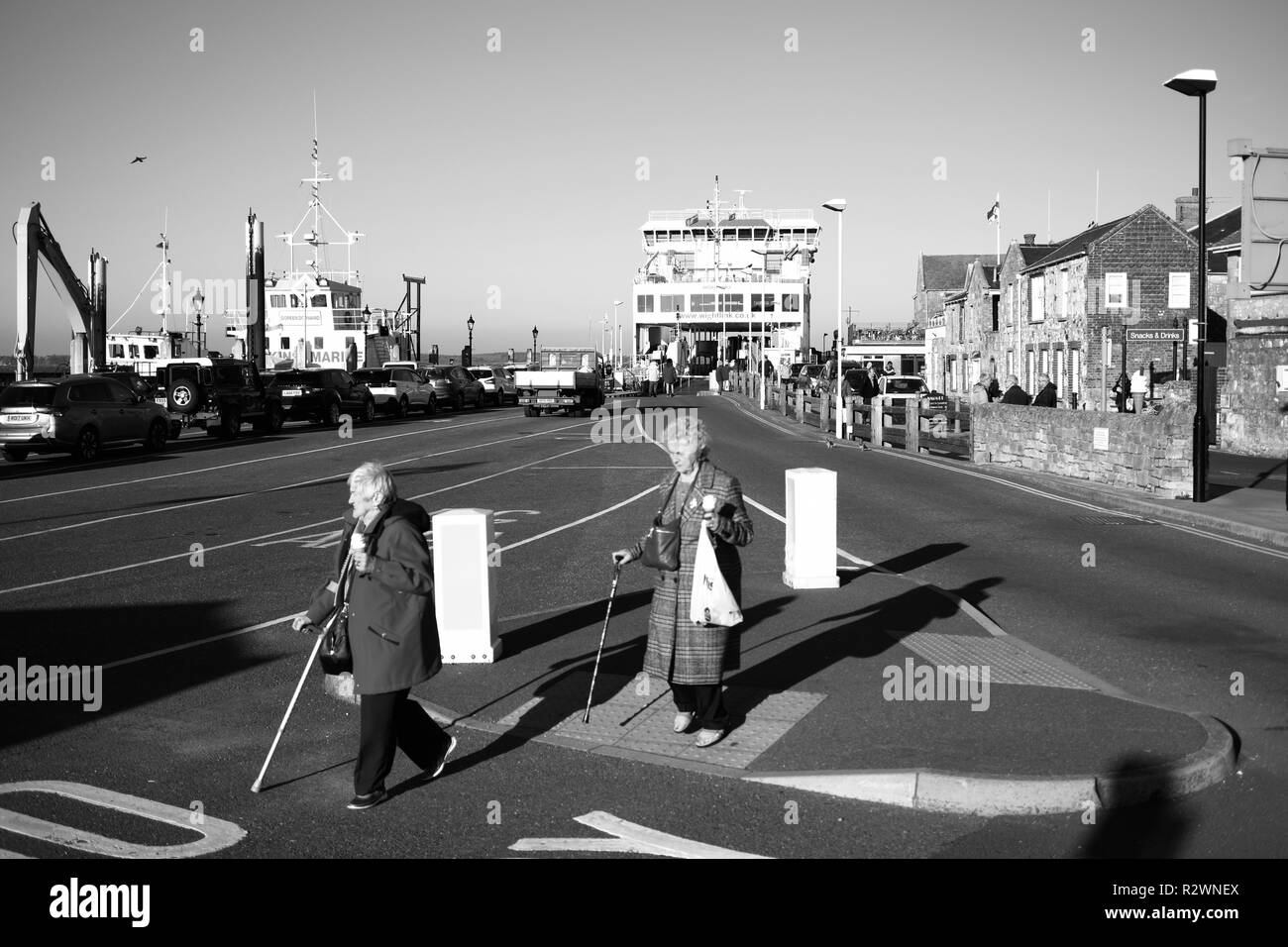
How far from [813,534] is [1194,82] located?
11219mm

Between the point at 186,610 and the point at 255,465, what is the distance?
604 inches

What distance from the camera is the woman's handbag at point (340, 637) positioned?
584 cm

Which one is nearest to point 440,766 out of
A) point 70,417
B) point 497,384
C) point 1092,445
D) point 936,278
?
point 1092,445

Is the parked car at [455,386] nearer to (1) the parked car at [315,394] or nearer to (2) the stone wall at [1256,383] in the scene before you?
(1) the parked car at [315,394]

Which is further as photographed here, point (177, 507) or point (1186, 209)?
point (1186, 209)

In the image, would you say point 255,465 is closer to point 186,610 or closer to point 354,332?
point 186,610

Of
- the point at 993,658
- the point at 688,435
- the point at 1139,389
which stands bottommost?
the point at 993,658

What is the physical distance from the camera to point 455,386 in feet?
170

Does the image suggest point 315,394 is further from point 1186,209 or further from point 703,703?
point 1186,209

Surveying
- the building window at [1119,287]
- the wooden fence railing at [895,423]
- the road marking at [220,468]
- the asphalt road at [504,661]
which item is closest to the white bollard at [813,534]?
the asphalt road at [504,661]

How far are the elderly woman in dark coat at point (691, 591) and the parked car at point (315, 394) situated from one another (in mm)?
32738

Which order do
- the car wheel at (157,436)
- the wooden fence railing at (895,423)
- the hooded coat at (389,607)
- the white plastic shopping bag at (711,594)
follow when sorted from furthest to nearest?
the wooden fence railing at (895,423), the car wheel at (157,436), the white plastic shopping bag at (711,594), the hooded coat at (389,607)

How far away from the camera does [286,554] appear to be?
13.6 metres
